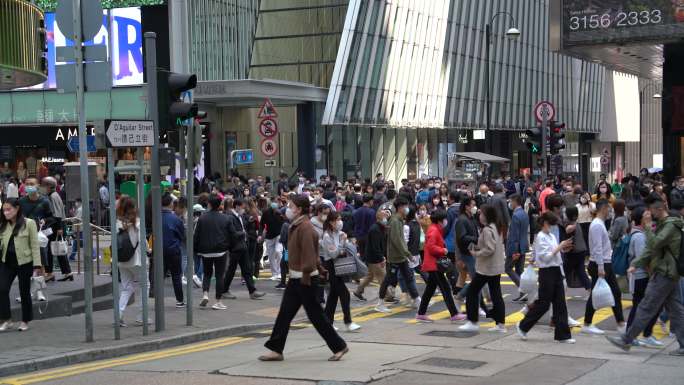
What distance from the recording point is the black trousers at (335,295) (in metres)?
13.2

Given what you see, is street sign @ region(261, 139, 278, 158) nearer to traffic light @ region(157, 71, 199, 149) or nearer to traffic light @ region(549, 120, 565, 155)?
traffic light @ region(549, 120, 565, 155)

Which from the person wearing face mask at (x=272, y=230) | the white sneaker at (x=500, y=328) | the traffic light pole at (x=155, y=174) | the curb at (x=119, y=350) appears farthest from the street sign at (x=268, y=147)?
the white sneaker at (x=500, y=328)

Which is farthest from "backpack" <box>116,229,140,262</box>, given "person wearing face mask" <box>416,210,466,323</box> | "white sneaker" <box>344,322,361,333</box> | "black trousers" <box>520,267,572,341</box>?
"black trousers" <box>520,267,572,341</box>

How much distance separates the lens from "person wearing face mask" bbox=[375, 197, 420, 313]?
50.6 feet

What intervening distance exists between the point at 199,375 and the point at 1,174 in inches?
1138

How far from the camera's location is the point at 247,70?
46.6 m

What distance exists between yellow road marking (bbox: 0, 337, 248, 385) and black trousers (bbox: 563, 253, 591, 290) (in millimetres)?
4753

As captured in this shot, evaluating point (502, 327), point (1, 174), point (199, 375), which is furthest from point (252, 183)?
point (199, 375)

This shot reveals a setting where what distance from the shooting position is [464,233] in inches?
567

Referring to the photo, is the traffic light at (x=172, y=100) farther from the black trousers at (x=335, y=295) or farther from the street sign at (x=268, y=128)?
the street sign at (x=268, y=128)

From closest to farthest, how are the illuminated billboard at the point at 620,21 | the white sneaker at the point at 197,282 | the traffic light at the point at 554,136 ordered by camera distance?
the white sneaker at the point at 197,282 < the illuminated billboard at the point at 620,21 < the traffic light at the point at 554,136

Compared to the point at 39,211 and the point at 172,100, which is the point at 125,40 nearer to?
the point at 39,211

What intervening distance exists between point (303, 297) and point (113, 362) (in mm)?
2367

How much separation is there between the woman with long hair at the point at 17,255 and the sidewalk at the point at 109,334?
12.4 inches
